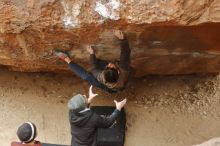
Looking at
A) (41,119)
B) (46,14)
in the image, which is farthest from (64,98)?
(46,14)

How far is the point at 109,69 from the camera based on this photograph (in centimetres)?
571

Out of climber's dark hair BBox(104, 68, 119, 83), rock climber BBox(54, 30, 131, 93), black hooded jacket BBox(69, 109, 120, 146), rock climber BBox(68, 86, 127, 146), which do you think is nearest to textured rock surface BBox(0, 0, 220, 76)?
rock climber BBox(54, 30, 131, 93)

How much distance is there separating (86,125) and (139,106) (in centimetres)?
160

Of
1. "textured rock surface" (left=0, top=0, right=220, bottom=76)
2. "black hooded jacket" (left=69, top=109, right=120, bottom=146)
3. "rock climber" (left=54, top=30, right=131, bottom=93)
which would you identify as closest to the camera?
"textured rock surface" (left=0, top=0, right=220, bottom=76)

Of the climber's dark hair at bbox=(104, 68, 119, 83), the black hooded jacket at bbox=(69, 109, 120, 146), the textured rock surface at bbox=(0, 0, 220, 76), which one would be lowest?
the black hooded jacket at bbox=(69, 109, 120, 146)

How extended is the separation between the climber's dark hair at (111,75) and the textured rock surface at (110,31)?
12.4 inches

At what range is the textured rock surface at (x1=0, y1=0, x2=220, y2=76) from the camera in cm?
512

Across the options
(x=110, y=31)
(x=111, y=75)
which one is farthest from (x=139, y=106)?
(x=110, y=31)

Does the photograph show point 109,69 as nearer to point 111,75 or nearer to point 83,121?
point 111,75

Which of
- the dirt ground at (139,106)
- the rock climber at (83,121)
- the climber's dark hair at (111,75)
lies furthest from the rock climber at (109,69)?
the dirt ground at (139,106)

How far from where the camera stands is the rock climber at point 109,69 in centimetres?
560

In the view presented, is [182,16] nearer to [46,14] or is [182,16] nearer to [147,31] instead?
[147,31]

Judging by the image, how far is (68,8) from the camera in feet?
17.7

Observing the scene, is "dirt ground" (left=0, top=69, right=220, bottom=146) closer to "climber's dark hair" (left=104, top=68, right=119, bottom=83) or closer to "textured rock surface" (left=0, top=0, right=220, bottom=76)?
"textured rock surface" (left=0, top=0, right=220, bottom=76)
